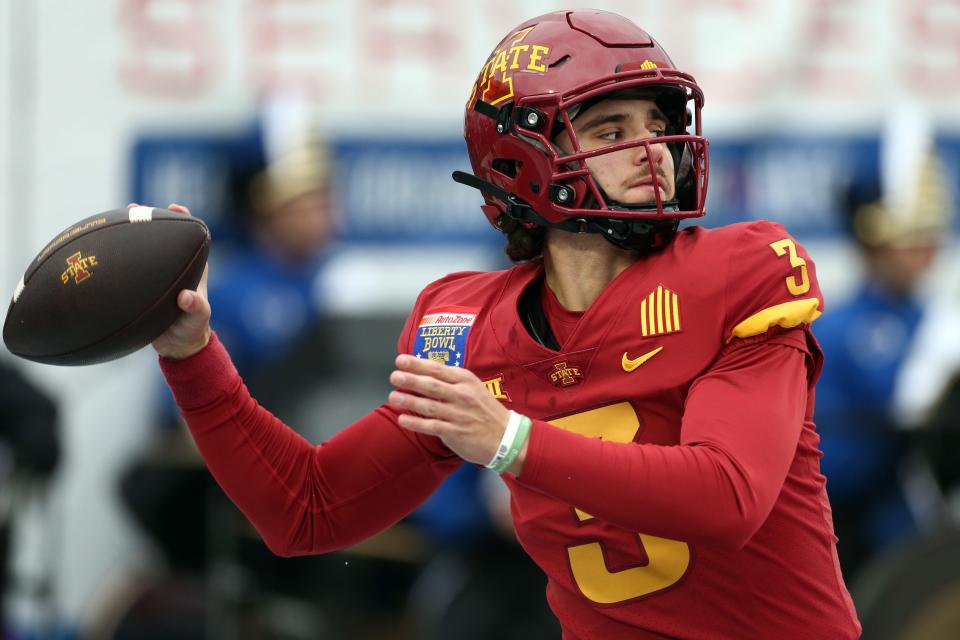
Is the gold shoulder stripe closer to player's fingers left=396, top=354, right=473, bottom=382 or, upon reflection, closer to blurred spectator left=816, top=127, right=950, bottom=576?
player's fingers left=396, top=354, right=473, bottom=382

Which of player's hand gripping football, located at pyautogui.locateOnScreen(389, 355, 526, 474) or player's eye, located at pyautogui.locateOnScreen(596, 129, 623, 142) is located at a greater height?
player's eye, located at pyautogui.locateOnScreen(596, 129, 623, 142)

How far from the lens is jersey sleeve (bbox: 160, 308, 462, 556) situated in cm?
223

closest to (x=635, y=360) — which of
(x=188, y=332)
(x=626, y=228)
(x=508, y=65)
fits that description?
(x=626, y=228)

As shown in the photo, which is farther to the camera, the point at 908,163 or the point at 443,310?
the point at 908,163

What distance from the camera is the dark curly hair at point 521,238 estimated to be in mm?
2355

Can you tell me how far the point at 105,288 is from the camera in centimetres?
209

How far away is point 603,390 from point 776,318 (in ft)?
0.88

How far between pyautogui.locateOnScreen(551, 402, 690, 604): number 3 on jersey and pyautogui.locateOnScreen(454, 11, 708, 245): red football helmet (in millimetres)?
270

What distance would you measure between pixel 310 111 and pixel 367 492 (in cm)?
299

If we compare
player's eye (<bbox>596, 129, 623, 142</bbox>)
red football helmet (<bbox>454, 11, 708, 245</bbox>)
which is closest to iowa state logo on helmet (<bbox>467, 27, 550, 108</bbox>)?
red football helmet (<bbox>454, 11, 708, 245</bbox>)

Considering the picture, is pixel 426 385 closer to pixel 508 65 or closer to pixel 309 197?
pixel 508 65

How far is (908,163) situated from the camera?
481 cm

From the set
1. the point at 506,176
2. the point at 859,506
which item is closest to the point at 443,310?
the point at 506,176

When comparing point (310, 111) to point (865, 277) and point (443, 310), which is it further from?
point (443, 310)
